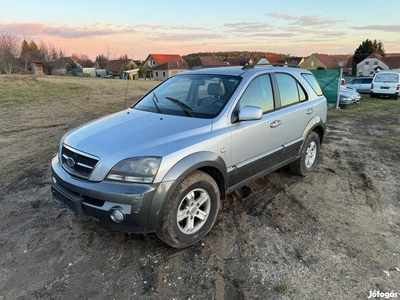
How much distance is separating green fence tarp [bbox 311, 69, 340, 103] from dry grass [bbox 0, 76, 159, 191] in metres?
9.92

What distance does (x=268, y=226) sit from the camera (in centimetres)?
358

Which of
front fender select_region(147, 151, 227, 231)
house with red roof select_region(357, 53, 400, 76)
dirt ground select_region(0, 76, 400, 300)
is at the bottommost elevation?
dirt ground select_region(0, 76, 400, 300)

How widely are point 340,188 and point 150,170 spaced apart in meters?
3.38

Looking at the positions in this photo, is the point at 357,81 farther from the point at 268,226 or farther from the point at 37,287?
the point at 37,287

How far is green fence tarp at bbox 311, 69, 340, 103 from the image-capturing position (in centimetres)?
1448

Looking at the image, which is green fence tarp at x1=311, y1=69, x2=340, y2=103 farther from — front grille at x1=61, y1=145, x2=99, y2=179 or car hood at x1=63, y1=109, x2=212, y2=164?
front grille at x1=61, y1=145, x2=99, y2=179

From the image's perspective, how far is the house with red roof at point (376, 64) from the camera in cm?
5912

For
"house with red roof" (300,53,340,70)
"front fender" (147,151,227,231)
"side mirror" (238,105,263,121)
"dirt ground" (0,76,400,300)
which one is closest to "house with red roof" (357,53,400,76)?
"house with red roof" (300,53,340,70)

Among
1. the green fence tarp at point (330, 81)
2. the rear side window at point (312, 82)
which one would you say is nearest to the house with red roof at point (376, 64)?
the green fence tarp at point (330, 81)

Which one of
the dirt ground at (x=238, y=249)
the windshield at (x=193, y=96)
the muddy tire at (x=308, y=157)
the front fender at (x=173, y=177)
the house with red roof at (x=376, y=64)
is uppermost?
the house with red roof at (x=376, y=64)

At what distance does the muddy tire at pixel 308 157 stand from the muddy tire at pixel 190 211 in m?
2.17

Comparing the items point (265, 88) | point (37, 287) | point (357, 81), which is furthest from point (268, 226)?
point (357, 81)

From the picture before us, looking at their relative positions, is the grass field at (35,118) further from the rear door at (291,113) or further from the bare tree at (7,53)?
the bare tree at (7,53)

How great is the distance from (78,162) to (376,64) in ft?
229
